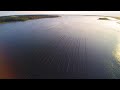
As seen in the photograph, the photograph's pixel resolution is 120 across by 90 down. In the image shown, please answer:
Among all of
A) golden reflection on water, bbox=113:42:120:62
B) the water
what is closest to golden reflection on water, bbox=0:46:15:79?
the water

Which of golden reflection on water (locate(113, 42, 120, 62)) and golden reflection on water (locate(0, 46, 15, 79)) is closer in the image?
golden reflection on water (locate(0, 46, 15, 79))

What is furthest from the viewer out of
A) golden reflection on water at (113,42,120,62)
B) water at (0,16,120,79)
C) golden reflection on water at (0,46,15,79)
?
golden reflection on water at (113,42,120,62)

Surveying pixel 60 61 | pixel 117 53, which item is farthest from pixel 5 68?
pixel 117 53

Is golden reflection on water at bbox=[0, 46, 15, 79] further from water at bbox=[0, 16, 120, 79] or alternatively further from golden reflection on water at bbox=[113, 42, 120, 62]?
golden reflection on water at bbox=[113, 42, 120, 62]

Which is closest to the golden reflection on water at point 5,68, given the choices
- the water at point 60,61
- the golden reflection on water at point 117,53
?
the water at point 60,61

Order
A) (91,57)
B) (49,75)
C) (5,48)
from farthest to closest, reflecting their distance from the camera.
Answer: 1. (5,48)
2. (91,57)
3. (49,75)

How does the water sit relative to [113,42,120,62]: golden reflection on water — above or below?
above

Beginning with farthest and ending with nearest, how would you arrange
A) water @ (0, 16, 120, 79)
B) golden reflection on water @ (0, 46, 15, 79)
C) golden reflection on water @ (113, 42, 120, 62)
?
golden reflection on water @ (113, 42, 120, 62) < water @ (0, 16, 120, 79) < golden reflection on water @ (0, 46, 15, 79)

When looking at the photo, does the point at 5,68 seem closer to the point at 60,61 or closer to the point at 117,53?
the point at 60,61
